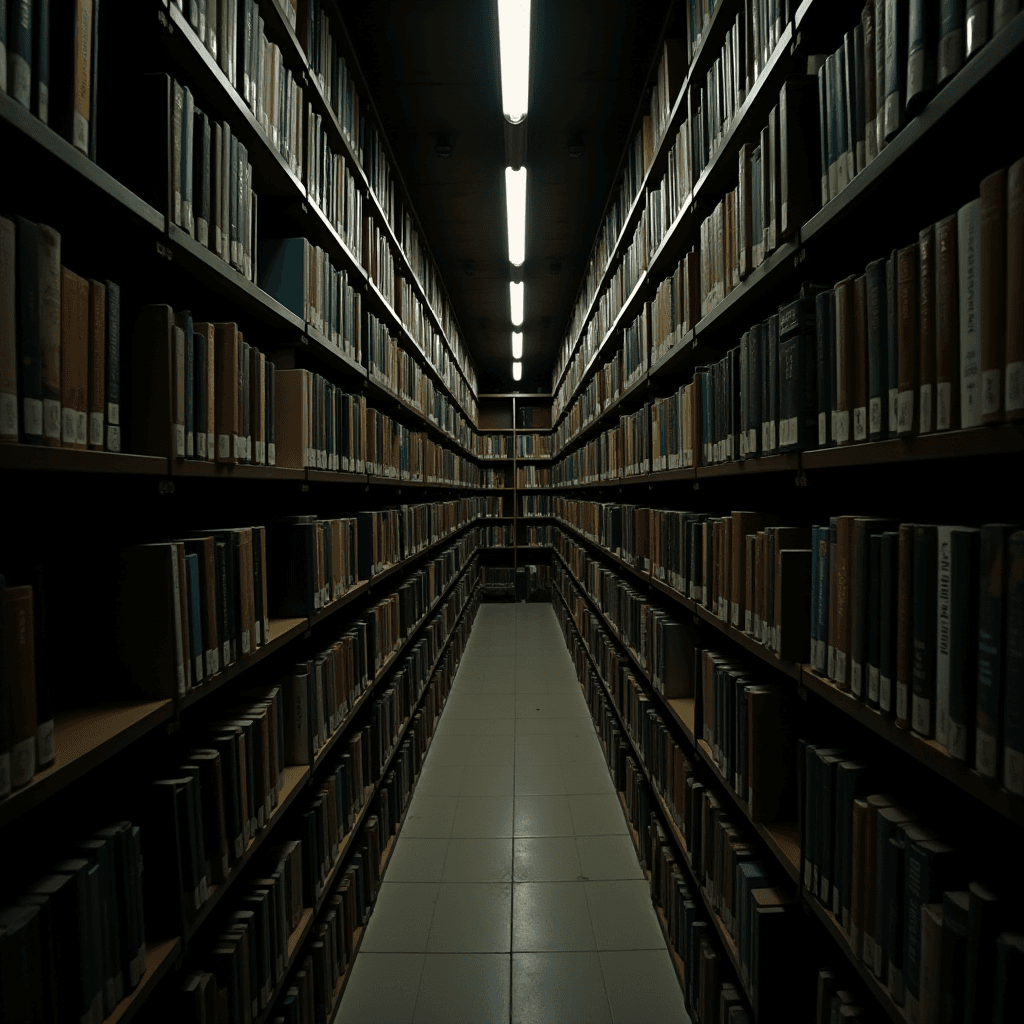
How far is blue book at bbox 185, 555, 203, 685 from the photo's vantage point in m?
1.15

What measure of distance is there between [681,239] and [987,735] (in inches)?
75.4

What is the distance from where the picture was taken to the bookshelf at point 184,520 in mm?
901

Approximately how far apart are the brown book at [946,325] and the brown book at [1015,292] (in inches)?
4.3

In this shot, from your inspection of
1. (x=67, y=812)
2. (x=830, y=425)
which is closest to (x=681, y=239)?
(x=830, y=425)

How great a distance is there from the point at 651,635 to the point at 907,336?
1.74 m

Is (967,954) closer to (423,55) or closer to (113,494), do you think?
(113,494)

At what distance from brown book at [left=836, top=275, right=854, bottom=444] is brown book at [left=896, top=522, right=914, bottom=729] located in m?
0.25

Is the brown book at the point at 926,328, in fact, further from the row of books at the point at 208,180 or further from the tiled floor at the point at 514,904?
the tiled floor at the point at 514,904

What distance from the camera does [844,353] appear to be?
1052 mm

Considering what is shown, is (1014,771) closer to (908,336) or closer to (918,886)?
(918,886)

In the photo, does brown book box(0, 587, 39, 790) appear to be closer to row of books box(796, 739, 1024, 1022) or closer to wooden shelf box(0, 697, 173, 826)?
wooden shelf box(0, 697, 173, 826)

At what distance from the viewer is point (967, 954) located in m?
0.76

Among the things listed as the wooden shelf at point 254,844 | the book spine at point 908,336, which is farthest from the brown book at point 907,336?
the wooden shelf at point 254,844

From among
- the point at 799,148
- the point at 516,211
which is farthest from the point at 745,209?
the point at 516,211
